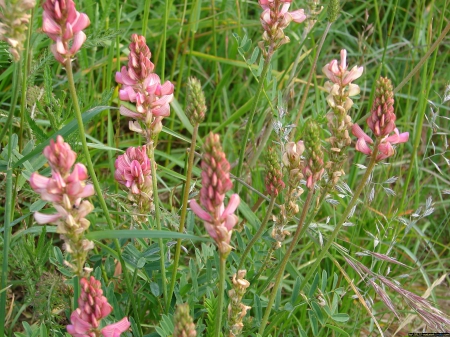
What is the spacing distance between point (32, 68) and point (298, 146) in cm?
112

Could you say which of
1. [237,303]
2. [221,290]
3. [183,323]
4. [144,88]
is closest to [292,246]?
[237,303]

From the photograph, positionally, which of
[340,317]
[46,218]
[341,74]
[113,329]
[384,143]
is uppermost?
[341,74]

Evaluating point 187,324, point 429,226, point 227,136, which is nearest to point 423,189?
point 429,226

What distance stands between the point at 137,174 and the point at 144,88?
11.6 inches

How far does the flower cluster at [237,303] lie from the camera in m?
1.45

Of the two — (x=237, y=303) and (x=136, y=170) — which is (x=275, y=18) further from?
(x=237, y=303)

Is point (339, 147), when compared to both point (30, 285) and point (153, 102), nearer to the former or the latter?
point (153, 102)

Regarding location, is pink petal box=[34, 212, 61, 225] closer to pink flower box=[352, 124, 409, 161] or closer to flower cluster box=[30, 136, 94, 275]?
flower cluster box=[30, 136, 94, 275]

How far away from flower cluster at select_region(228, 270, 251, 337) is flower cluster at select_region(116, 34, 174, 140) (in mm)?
435

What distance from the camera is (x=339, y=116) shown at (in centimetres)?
155

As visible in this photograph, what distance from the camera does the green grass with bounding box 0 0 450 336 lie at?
1.87m

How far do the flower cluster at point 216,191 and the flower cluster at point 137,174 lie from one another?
0.53 m

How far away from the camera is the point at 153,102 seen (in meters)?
1.53

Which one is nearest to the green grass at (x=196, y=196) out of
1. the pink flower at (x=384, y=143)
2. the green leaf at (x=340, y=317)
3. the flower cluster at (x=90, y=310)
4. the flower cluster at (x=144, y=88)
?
the green leaf at (x=340, y=317)
